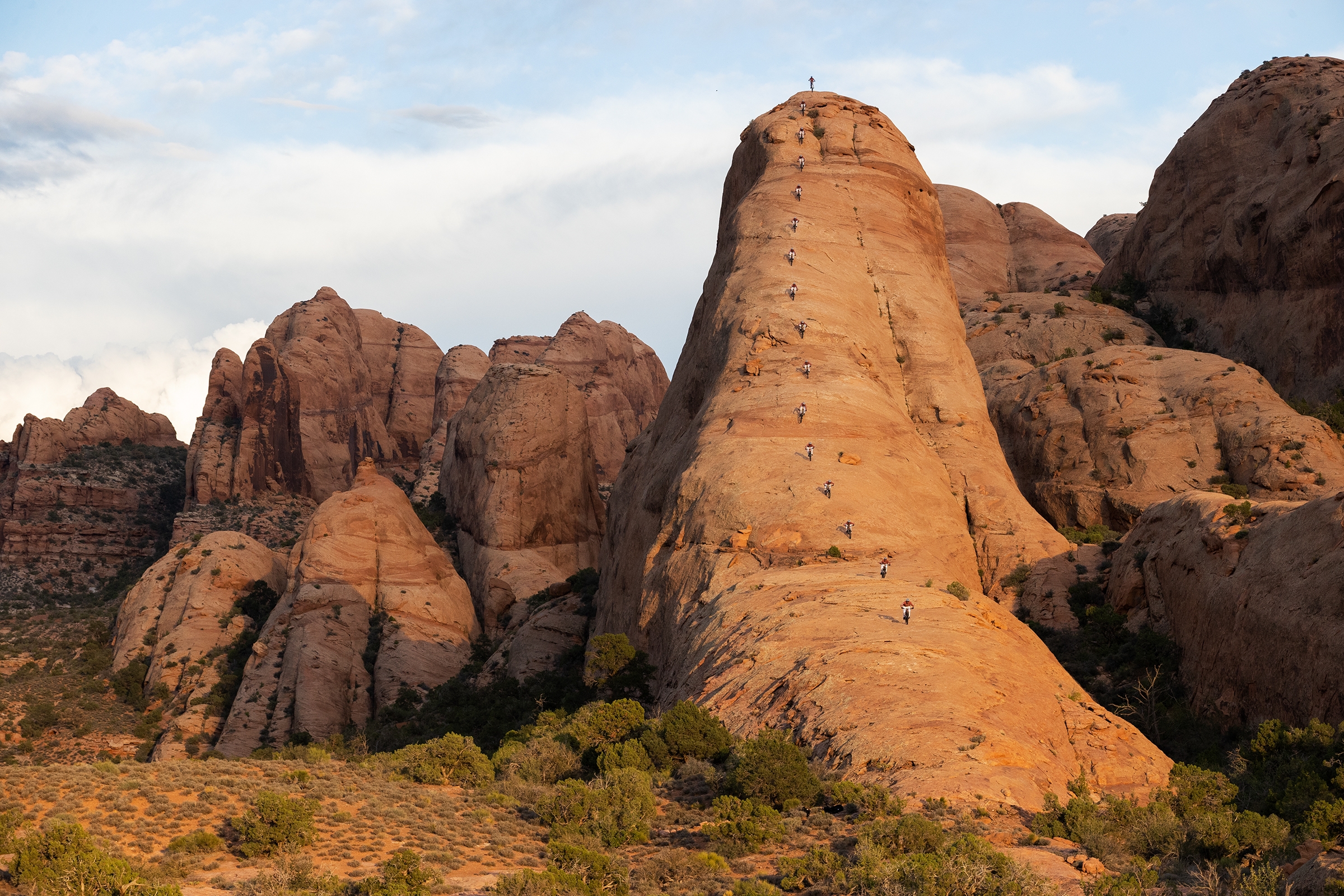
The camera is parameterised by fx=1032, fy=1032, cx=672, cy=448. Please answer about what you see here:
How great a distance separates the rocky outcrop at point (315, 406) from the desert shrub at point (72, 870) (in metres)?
85.5

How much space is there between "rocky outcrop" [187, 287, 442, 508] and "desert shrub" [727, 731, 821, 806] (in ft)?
285

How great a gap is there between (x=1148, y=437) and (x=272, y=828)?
139 ft

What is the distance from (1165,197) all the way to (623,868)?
68623 millimetres

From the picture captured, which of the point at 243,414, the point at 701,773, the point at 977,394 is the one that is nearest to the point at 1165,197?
the point at 977,394

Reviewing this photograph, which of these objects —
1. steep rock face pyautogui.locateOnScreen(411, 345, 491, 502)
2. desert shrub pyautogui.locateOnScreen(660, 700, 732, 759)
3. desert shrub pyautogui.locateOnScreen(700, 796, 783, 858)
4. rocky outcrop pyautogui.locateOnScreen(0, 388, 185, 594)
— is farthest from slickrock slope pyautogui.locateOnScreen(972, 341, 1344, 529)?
rocky outcrop pyautogui.locateOnScreen(0, 388, 185, 594)

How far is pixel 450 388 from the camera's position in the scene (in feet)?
390

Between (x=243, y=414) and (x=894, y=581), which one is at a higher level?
(x=243, y=414)

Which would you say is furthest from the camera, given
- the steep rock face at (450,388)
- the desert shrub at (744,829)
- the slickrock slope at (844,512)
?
the steep rock face at (450,388)

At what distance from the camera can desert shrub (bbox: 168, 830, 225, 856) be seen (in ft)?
63.3

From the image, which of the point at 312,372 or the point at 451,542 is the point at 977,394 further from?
the point at 312,372

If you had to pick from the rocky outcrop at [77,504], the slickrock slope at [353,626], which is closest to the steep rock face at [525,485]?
the slickrock slope at [353,626]

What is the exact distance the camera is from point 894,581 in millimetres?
29906

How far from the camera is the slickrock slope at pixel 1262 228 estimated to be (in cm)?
5300

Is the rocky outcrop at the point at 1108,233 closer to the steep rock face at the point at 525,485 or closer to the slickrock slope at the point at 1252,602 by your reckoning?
the steep rock face at the point at 525,485
